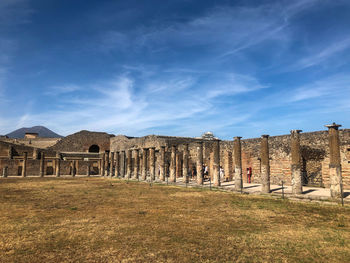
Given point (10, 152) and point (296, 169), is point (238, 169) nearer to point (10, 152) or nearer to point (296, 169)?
point (296, 169)

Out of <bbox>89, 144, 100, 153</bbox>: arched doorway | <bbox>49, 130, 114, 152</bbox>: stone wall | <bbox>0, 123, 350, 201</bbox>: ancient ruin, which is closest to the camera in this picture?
<bbox>0, 123, 350, 201</bbox>: ancient ruin

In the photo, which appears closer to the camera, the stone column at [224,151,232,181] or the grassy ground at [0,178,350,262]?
the grassy ground at [0,178,350,262]

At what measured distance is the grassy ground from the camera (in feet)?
15.0

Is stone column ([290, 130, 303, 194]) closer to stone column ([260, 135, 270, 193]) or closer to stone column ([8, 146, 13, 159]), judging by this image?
stone column ([260, 135, 270, 193])

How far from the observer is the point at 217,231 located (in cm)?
614

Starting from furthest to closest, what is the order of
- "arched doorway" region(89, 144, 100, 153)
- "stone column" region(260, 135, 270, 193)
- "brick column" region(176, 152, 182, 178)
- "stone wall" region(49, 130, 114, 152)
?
"arched doorway" region(89, 144, 100, 153) → "stone wall" region(49, 130, 114, 152) → "brick column" region(176, 152, 182, 178) → "stone column" region(260, 135, 270, 193)

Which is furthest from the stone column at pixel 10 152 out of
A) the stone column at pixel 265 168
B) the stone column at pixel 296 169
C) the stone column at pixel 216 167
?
the stone column at pixel 296 169

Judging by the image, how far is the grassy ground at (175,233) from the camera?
457cm

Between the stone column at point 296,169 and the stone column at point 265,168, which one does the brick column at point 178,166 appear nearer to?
the stone column at point 265,168

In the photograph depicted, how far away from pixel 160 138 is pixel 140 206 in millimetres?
21652

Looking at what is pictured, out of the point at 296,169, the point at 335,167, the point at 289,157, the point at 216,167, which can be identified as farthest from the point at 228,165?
the point at 335,167

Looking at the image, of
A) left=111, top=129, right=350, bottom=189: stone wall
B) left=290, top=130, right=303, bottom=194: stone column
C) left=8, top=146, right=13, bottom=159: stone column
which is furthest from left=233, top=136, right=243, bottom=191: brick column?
left=8, top=146, right=13, bottom=159: stone column

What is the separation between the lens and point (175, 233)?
5957mm

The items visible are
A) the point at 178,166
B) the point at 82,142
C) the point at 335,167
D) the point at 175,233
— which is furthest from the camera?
the point at 82,142
